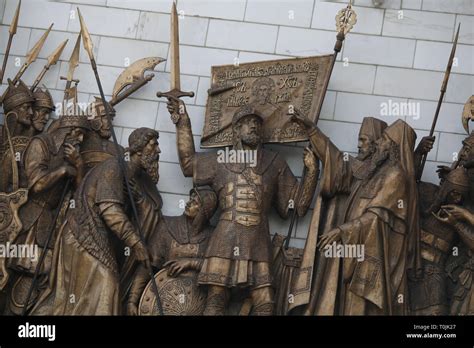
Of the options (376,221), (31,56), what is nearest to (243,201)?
(376,221)

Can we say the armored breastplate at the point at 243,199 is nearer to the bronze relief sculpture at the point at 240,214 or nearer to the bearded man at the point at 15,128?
the bronze relief sculpture at the point at 240,214

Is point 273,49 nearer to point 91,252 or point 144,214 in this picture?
point 144,214

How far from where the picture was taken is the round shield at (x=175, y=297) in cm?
1314

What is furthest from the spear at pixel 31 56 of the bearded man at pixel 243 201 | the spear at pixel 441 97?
the spear at pixel 441 97

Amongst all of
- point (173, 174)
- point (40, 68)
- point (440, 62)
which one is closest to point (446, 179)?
point (440, 62)

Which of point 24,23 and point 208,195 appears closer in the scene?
point 208,195

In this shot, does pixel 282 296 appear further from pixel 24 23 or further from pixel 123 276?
pixel 24 23

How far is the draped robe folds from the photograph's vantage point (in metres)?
13.0

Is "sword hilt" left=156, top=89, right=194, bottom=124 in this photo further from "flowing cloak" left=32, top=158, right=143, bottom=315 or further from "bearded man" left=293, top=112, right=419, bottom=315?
"bearded man" left=293, top=112, right=419, bottom=315

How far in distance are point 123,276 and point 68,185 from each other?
2.69ft

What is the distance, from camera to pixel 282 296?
43.3 ft

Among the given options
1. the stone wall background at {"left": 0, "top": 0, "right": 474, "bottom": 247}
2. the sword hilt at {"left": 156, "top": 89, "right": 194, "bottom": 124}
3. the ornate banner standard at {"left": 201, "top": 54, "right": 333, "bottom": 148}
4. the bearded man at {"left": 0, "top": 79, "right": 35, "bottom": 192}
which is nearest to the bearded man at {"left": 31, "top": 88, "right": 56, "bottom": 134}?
the bearded man at {"left": 0, "top": 79, "right": 35, "bottom": 192}

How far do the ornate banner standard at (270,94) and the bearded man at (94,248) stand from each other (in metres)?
0.82

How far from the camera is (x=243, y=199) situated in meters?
13.3
